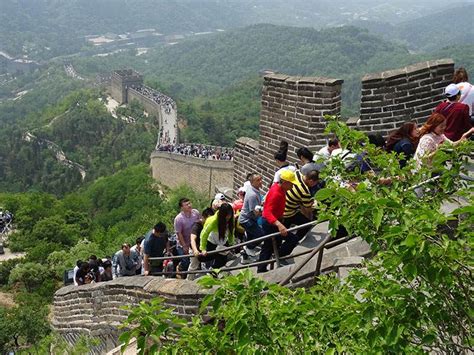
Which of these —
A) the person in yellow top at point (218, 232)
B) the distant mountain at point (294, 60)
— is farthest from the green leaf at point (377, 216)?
the distant mountain at point (294, 60)

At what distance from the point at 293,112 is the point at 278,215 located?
7.51 feet

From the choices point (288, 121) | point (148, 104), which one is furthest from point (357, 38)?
point (288, 121)

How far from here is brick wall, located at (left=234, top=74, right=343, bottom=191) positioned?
8289mm

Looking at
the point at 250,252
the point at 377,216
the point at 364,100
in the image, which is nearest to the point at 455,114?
the point at 364,100

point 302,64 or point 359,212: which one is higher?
point 359,212

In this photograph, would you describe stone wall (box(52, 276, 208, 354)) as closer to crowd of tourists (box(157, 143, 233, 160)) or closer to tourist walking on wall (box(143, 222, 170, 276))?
tourist walking on wall (box(143, 222, 170, 276))

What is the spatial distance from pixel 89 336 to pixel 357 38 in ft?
625

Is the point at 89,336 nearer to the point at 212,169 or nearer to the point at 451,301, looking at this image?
the point at 451,301

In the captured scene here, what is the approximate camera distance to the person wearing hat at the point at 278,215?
6691 mm

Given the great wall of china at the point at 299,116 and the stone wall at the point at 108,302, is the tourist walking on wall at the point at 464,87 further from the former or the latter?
the stone wall at the point at 108,302

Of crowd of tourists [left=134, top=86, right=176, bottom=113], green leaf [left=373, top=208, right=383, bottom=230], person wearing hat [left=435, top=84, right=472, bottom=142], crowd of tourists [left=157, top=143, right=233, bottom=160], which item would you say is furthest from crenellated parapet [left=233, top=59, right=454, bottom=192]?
crowd of tourists [left=134, top=86, right=176, bottom=113]

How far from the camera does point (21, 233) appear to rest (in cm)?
4103

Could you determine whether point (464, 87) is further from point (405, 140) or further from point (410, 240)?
point (410, 240)

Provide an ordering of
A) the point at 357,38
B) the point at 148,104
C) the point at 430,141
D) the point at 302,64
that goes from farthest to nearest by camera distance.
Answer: the point at 357,38 < the point at 302,64 < the point at 148,104 < the point at 430,141
